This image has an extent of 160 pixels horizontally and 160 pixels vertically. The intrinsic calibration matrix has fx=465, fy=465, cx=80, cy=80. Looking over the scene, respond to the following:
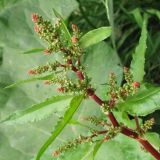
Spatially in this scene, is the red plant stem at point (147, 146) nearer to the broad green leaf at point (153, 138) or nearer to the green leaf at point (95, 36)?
the broad green leaf at point (153, 138)

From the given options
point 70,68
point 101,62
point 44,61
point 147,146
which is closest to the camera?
point 70,68

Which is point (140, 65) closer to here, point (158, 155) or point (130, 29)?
point (158, 155)

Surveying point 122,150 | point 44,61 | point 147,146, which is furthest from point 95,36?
point 44,61

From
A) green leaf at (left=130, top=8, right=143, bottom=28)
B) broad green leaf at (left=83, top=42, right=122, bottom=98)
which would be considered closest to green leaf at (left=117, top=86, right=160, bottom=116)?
broad green leaf at (left=83, top=42, right=122, bottom=98)

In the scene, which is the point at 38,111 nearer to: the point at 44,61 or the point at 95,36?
the point at 95,36

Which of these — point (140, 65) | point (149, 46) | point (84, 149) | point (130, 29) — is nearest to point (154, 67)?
point (149, 46)

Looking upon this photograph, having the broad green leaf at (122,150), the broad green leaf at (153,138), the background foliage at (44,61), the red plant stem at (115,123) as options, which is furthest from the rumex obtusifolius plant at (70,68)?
the background foliage at (44,61)
